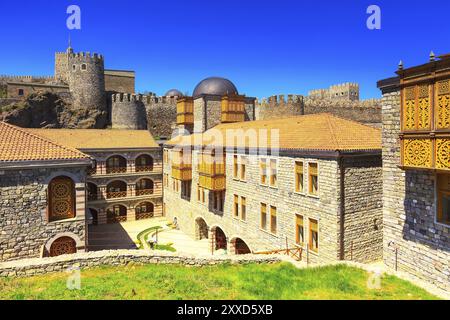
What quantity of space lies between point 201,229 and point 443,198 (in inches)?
779

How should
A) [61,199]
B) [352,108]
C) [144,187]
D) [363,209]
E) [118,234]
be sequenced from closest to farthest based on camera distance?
[363,209]
[61,199]
[118,234]
[144,187]
[352,108]

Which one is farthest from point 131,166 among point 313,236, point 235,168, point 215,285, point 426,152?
point 426,152

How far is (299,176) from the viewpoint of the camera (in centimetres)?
1631

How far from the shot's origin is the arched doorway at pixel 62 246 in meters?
14.9

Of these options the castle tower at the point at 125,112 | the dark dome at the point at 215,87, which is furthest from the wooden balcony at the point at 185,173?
the castle tower at the point at 125,112

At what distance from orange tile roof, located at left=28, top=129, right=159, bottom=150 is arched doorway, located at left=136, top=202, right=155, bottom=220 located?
599 centimetres

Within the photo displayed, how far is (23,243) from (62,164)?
12.0 ft

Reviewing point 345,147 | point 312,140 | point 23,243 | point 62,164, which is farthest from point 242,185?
point 23,243

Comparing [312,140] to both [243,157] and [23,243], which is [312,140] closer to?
[243,157]

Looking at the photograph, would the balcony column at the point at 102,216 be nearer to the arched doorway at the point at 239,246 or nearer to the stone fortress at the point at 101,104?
the stone fortress at the point at 101,104

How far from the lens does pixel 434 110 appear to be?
339 inches

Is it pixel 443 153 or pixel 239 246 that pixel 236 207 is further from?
pixel 443 153

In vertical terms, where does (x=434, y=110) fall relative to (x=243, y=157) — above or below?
above

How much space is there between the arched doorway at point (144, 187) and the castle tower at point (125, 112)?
10.4m
